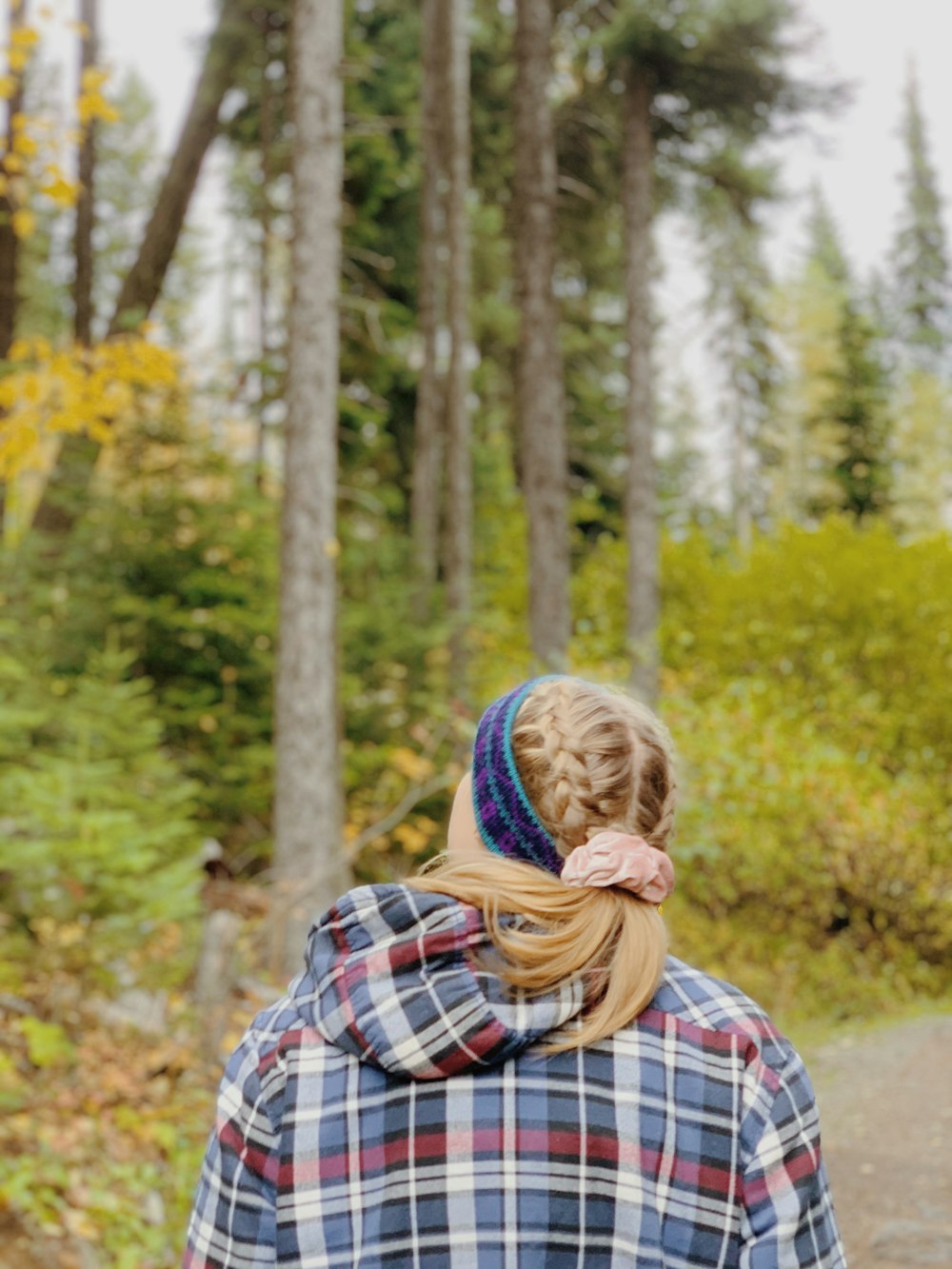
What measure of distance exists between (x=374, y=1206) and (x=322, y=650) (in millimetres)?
7230

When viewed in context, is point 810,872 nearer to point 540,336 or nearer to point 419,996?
point 540,336

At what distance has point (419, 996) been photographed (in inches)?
56.8

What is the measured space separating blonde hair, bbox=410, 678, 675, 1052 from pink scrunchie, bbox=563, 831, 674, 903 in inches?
1.0

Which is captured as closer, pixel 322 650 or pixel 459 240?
pixel 322 650

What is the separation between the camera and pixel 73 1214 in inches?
202

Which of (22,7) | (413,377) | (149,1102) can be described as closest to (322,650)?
(149,1102)

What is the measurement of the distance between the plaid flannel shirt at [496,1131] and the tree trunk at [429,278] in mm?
12244

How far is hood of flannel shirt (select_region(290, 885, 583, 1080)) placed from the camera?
4.71ft

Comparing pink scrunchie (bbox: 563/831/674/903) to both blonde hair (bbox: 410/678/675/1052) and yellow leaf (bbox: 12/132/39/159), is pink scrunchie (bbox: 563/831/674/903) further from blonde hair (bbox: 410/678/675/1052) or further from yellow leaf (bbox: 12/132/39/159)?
yellow leaf (bbox: 12/132/39/159)

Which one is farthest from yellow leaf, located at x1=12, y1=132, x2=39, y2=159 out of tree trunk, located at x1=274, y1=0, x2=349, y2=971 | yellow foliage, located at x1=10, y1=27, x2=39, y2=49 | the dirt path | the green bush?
the green bush

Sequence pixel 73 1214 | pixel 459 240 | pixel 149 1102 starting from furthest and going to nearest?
pixel 459 240 < pixel 149 1102 < pixel 73 1214

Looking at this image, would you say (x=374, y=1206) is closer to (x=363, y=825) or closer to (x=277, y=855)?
(x=277, y=855)

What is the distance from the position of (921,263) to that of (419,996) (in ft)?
138

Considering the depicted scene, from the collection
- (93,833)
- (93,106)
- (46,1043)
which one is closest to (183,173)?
(93,106)
